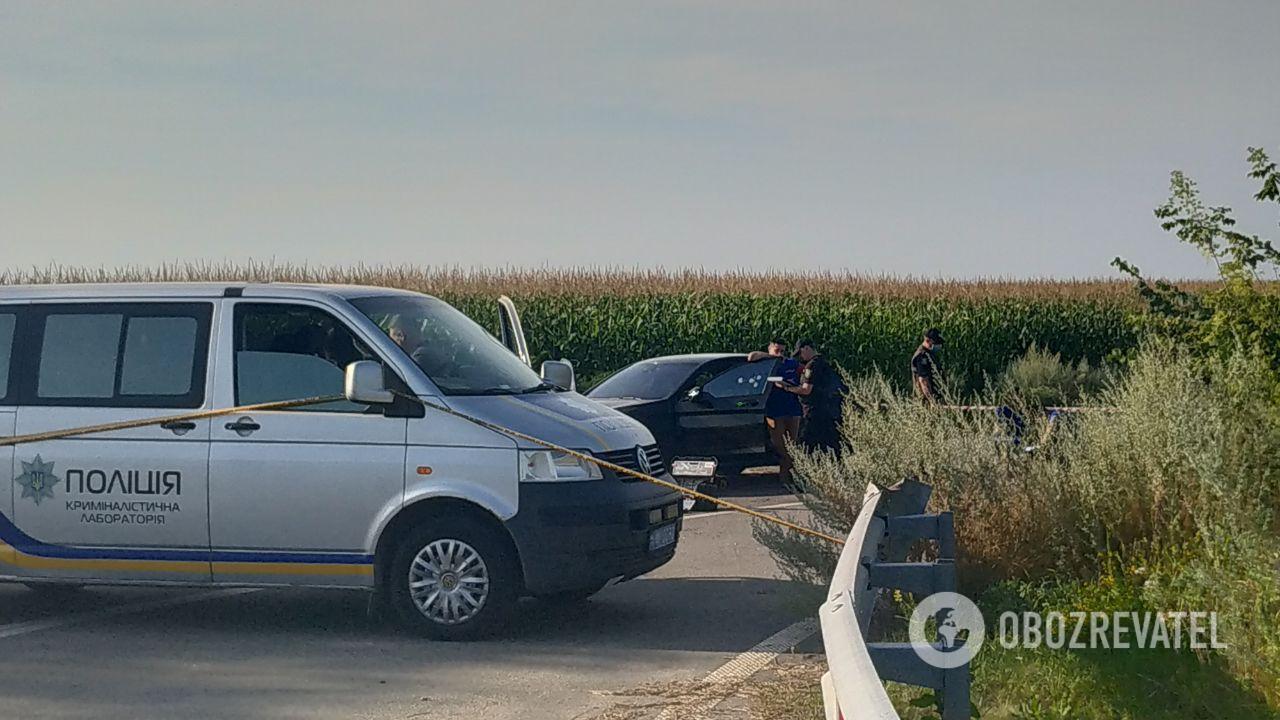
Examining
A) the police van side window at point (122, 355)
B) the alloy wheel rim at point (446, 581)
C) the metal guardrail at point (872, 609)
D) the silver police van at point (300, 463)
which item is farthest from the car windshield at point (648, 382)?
the metal guardrail at point (872, 609)

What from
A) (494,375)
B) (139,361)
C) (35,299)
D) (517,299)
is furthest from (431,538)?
(517,299)

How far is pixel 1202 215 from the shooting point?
43.7 feet

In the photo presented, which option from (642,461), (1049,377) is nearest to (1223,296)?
(642,461)

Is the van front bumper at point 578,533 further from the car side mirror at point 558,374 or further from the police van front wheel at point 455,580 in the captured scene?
the car side mirror at point 558,374

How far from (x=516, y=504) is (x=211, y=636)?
6.52ft

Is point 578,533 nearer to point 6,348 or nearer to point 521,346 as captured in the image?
point 521,346

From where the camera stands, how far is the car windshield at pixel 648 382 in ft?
62.3

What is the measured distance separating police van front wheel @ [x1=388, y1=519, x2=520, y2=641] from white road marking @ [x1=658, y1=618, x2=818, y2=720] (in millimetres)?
1412

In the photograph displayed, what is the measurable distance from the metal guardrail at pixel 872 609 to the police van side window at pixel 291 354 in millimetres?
3869

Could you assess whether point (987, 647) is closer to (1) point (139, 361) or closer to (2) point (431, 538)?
(2) point (431, 538)

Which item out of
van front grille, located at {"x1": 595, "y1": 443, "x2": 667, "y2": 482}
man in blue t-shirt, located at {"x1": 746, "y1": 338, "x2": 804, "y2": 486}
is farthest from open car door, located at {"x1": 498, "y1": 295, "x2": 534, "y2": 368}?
man in blue t-shirt, located at {"x1": 746, "y1": 338, "x2": 804, "y2": 486}

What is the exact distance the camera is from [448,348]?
1006 cm

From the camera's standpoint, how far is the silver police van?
934 cm

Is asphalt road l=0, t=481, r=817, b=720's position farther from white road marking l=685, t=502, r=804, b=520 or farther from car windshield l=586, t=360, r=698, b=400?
car windshield l=586, t=360, r=698, b=400
